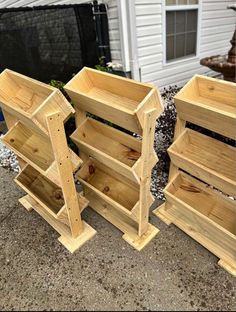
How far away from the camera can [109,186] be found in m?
2.30

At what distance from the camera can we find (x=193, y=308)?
1.62m

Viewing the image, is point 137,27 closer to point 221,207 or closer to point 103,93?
point 103,93

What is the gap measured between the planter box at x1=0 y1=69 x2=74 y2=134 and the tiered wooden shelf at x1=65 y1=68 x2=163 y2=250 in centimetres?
24

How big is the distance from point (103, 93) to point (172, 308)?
1581 mm

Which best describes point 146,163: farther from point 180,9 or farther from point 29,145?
point 180,9

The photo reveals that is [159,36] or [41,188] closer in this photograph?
[41,188]

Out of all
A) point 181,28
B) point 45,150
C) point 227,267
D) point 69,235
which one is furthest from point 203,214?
point 181,28

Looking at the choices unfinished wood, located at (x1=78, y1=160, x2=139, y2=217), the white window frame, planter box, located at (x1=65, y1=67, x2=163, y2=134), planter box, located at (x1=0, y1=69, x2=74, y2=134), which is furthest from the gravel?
the white window frame

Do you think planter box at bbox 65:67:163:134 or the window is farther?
the window

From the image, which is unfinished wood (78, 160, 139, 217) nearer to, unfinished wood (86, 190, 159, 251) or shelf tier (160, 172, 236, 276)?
unfinished wood (86, 190, 159, 251)

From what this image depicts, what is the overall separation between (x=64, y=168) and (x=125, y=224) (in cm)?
83

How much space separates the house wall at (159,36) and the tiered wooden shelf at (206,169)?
8.47ft

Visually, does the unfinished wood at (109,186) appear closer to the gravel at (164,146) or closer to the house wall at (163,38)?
the gravel at (164,146)

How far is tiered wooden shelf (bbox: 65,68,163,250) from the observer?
157cm
